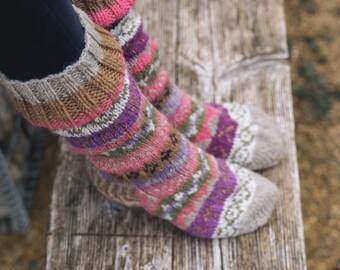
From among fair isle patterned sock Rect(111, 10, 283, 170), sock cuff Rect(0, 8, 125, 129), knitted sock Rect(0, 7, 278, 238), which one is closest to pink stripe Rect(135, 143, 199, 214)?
knitted sock Rect(0, 7, 278, 238)

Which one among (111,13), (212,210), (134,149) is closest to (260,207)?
(212,210)

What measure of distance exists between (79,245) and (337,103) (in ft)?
3.56

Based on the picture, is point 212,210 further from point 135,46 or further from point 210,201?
point 135,46

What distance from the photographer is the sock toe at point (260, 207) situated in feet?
3.34

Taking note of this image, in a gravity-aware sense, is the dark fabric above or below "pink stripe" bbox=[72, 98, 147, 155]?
above

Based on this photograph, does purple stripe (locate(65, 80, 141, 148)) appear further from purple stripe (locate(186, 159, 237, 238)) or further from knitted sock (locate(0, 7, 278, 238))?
purple stripe (locate(186, 159, 237, 238))

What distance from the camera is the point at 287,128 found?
3.91ft

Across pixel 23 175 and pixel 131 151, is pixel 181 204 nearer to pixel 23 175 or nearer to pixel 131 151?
pixel 131 151

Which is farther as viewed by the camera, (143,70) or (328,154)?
(328,154)

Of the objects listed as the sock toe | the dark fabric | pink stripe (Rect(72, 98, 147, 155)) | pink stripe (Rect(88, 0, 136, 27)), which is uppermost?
the dark fabric

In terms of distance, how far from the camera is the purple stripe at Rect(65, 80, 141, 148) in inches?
31.1

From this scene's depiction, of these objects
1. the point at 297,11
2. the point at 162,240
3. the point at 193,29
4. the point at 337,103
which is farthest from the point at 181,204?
the point at 297,11

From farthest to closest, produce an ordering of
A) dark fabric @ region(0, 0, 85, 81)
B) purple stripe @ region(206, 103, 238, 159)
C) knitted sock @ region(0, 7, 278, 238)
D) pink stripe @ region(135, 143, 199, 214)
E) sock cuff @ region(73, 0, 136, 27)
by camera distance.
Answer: purple stripe @ region(206, 103, 238, 159), pink stripe @ region(135, 143, 199, 214), sock cuff @ region(73, 0, 136, 27), knitted sock @ region(0, 7, 278, 238), dark fabric @ region(0, 0, 85, 81)

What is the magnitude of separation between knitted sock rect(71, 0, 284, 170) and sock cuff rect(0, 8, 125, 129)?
223mm
